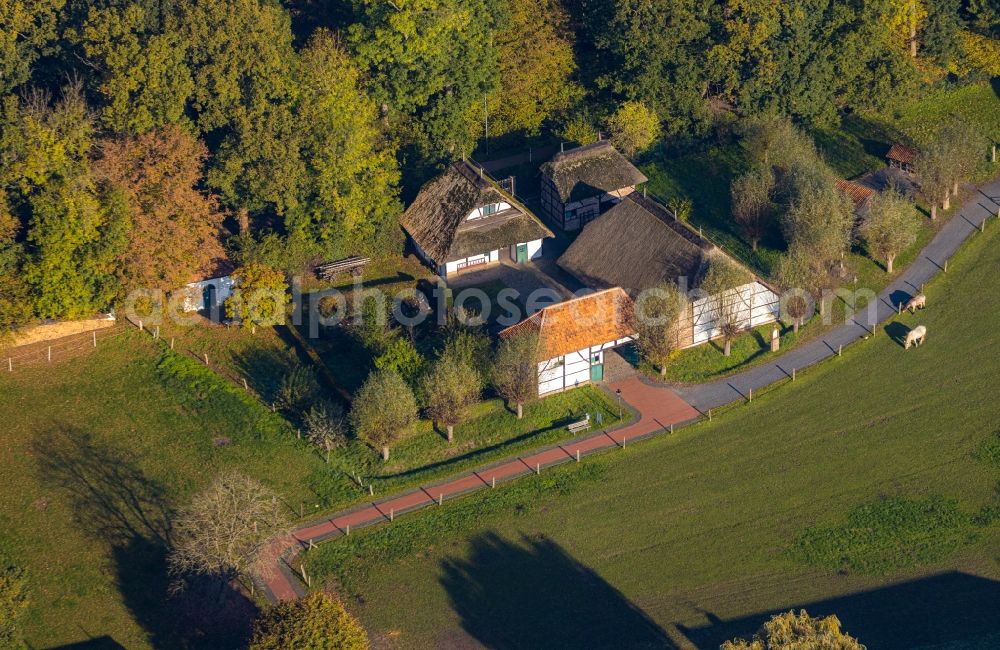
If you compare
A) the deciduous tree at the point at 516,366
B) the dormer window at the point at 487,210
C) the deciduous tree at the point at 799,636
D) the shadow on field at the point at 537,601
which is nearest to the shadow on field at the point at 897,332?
the deciduous tree at the point at 516,366

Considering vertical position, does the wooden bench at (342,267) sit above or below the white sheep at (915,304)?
above

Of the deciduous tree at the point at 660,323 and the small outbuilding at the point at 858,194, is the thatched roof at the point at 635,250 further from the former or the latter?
the small outbuilding at the point at 858,194

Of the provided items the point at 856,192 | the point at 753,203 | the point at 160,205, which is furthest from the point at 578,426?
the point at 856,192

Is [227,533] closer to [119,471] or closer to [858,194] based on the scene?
[119,471]

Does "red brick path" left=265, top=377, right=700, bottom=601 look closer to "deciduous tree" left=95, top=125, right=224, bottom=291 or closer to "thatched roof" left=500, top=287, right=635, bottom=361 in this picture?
"thatched roof" left=500, top=287, right=635, bottom=361

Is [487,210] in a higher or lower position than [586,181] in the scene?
higher

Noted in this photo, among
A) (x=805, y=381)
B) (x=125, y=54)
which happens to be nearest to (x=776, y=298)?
(x=805, y=381)

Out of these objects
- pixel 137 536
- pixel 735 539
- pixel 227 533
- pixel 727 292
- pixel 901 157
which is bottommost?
pixel 735 539
